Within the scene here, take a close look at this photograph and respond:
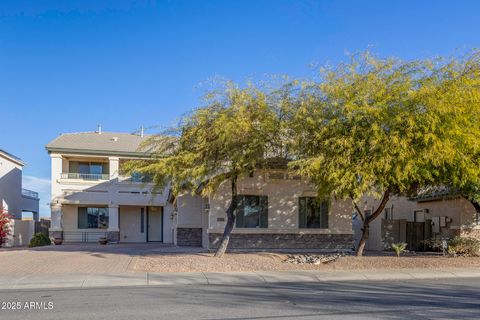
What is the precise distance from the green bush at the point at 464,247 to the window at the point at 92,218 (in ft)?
77.8

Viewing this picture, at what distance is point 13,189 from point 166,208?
13.6 metres

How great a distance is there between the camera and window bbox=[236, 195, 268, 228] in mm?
22562

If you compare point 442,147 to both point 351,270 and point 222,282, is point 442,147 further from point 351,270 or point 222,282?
point 222,282

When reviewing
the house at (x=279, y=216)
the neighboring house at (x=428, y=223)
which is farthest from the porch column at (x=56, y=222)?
the neighboring house at (x=428, y=223)

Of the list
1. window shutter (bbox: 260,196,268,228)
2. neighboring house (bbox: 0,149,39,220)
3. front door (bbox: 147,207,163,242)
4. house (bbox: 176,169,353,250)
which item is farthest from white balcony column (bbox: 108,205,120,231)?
window shutter (bbox: 260,196,268,228)

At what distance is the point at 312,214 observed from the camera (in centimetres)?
2323

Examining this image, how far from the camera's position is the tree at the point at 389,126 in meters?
15.7

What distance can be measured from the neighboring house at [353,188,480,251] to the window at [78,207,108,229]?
59.1ft

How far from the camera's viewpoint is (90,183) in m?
33.5

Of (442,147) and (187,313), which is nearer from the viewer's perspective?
(187,313)

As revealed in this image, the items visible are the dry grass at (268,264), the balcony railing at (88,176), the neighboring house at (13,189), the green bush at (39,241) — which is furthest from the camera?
the neighboring house at (13,189)

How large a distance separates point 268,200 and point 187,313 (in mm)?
13621

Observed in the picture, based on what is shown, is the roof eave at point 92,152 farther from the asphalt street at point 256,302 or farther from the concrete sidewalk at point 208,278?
the asphalt street at point 256,302

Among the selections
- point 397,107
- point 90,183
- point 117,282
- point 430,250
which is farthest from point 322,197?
point 90,183
